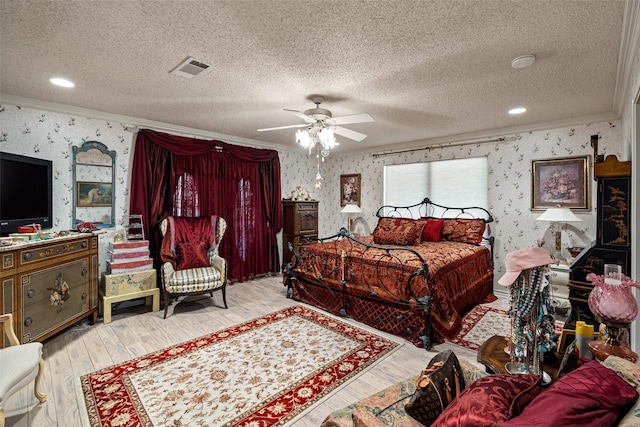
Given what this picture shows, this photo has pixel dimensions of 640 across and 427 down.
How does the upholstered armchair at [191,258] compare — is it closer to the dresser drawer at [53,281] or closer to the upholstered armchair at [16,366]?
the dresser drawer at [53,281]

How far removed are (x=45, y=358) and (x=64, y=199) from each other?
1.83 m

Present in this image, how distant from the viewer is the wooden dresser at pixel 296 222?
5.75 meters

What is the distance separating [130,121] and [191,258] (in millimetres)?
2000

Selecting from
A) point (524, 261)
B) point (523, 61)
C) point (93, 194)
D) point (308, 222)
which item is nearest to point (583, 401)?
point (524, 261)

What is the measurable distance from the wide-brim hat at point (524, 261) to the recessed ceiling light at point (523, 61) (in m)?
1.74

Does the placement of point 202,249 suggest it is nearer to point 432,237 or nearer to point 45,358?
point 45,358

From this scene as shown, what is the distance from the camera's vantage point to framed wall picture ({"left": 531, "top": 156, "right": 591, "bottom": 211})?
3.93 m

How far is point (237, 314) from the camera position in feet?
12.3

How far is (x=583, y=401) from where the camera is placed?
2.59 feet

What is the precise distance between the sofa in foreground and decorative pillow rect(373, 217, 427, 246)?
11.1 ft

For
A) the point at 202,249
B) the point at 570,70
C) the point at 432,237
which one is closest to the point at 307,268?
the point at 202,249

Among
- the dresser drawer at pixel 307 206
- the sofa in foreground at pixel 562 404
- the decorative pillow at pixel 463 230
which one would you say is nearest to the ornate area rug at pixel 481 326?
the decorative pillow at pixel 463 230

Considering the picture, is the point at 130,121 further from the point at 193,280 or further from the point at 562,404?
the point at 562,404

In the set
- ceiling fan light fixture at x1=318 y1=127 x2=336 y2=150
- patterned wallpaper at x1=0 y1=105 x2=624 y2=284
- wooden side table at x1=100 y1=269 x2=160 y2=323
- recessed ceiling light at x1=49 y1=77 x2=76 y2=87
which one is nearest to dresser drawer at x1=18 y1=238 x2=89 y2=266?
wooden side table at x1=100 y1=269 x2=160 y2=323
